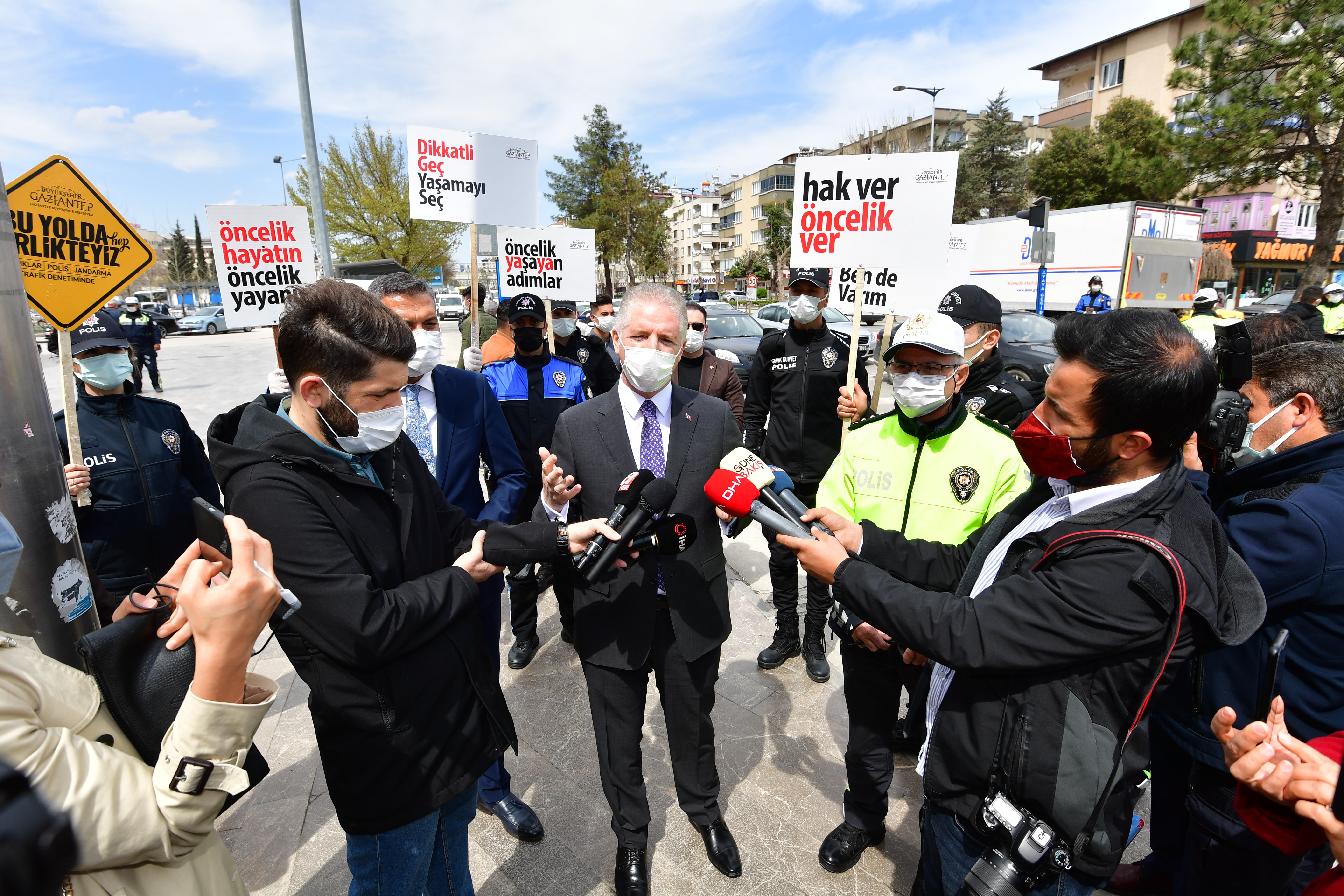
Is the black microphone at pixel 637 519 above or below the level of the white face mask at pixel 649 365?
below

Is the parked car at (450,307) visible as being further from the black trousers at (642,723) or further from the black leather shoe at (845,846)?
the black leather shoe at (845,846)

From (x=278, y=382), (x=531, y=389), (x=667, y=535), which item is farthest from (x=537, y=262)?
(x=667, y=535)

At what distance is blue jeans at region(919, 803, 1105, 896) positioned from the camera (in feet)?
5.58

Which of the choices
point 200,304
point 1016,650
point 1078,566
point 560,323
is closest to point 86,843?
point 1016,650

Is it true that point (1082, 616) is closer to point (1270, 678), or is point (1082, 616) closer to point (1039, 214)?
point (1270, 678)

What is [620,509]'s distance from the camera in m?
2.07

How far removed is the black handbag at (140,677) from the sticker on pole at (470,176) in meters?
5.00

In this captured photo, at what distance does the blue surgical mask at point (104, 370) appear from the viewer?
3.56 meters

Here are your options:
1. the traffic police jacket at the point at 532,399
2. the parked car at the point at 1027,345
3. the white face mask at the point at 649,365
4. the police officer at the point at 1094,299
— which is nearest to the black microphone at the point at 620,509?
the white face mask at the point at 649,365

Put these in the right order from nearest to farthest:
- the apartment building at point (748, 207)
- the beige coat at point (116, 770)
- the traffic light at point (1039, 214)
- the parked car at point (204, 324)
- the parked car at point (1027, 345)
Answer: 1. the beige coat at point (116, 770)
2. the parked car at point (1027, 345)
3. the traffic light at point (1039, 214)
4. the parked car at point (204, 324)
5. the apartment building at point (748, 207)

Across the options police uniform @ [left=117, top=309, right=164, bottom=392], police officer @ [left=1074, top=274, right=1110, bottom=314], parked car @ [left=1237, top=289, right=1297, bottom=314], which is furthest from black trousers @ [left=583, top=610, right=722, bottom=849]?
parked car @ [left=1237, top=289, right=1297, bottom=314]

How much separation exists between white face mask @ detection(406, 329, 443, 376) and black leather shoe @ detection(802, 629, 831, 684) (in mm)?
2881

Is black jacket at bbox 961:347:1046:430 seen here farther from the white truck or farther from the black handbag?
the white truck

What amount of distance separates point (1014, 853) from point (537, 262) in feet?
20.0
